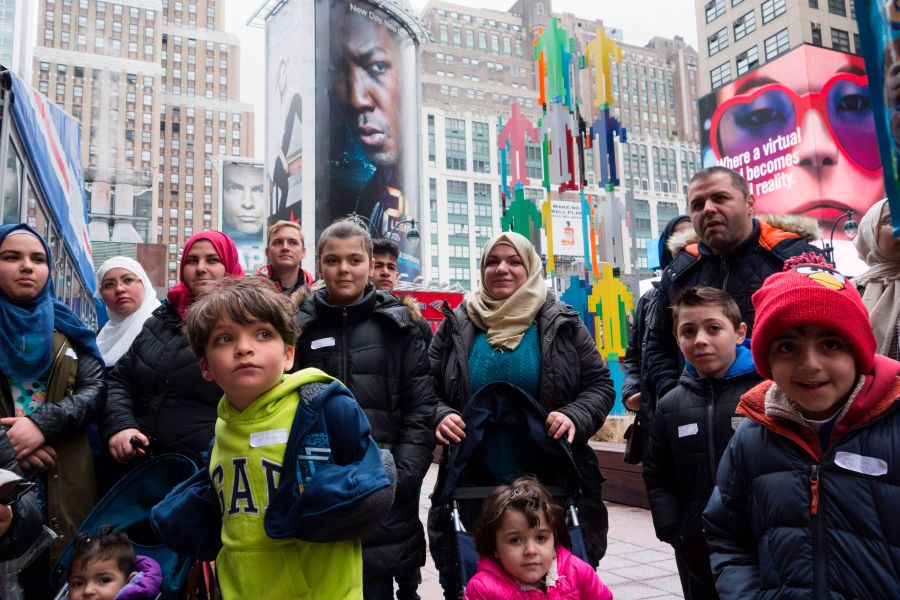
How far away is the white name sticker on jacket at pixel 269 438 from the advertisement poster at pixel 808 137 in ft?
101

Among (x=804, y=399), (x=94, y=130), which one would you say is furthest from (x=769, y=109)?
(x=94, y=130)

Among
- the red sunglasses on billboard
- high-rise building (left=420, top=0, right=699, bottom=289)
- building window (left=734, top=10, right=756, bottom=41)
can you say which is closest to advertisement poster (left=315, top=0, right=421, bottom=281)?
the red sunglasses on billboard

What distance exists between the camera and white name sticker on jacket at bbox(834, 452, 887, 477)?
180 cm

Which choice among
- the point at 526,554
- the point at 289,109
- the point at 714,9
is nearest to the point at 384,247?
the point at 526,554

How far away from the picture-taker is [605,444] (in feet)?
26.5

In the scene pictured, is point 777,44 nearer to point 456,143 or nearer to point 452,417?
point 456,143

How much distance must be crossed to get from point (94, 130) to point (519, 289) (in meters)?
113

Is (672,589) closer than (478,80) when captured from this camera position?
Yes

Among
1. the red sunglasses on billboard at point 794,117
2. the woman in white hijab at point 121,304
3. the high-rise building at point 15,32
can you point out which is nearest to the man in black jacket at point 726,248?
the woman in white hijab at point 121,304

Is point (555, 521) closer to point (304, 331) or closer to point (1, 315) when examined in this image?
point (304, 331)

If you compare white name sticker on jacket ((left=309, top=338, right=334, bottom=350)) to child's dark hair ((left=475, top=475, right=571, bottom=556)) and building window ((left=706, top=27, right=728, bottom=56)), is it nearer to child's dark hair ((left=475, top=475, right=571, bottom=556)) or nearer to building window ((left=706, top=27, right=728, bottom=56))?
child's dark hair ((left=475, top=475, right=571, bottom=556))

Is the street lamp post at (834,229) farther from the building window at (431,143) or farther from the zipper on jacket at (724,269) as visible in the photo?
the building window at (431,143)

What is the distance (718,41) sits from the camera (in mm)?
52469

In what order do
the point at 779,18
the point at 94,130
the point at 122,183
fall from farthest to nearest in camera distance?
the point at 94,130 < the point at 122,183 < the point at 779,18
